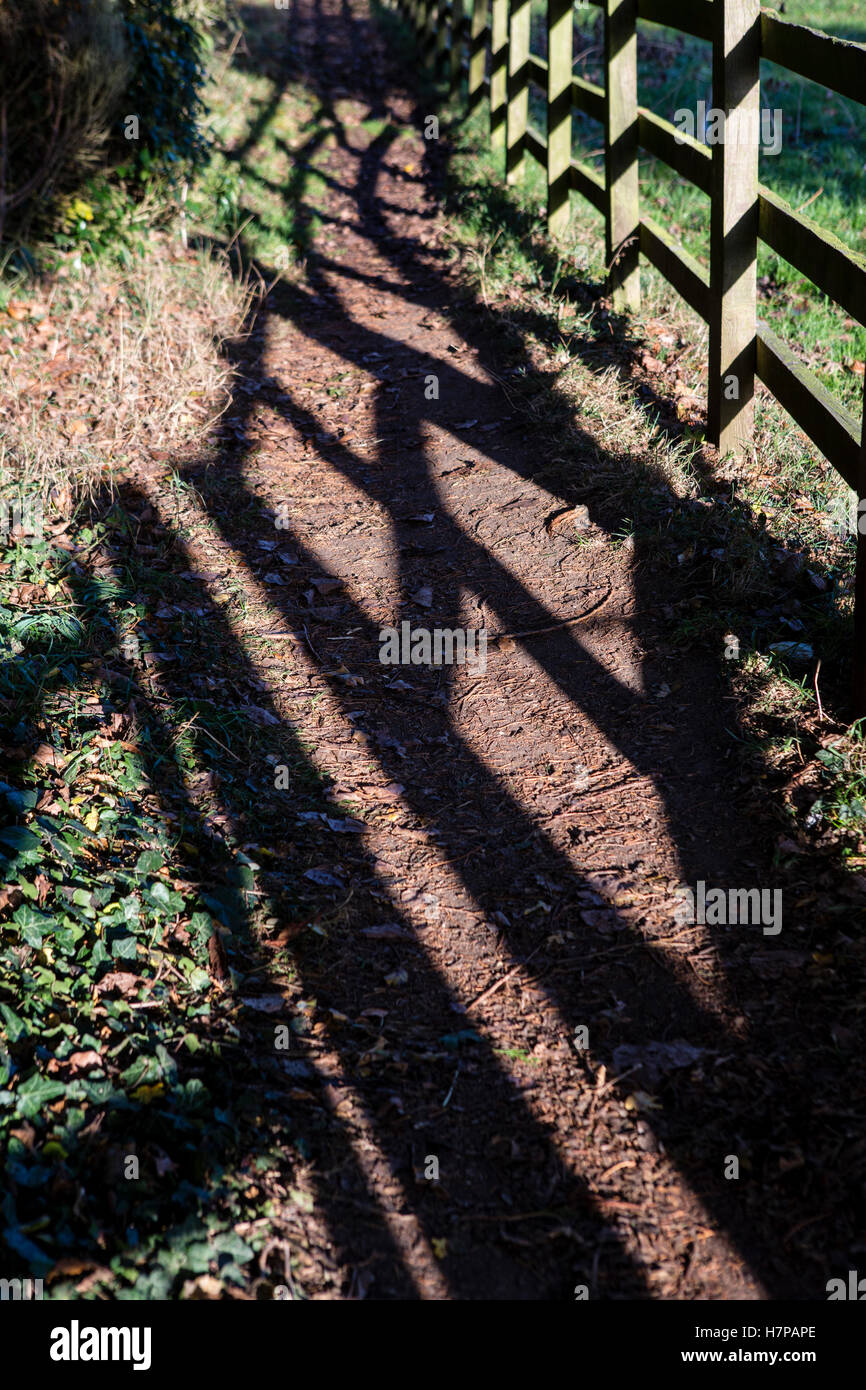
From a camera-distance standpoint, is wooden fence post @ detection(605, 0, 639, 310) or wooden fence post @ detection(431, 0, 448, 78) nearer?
wooden fence post @ detection(605, 0, 639, 310)

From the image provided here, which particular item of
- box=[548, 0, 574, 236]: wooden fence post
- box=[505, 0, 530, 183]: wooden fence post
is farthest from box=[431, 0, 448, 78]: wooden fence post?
box=[548, 0, 574, 236]: wooden fence post

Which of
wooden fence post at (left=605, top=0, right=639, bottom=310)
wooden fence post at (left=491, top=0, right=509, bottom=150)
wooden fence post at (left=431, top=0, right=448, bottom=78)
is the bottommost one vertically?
wooden fence post at (left=605, top=0, right=639, bottom=310)

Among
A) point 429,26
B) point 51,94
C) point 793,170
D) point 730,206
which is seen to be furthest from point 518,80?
point 429,26

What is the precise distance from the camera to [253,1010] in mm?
2969

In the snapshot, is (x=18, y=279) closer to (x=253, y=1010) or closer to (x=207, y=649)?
(x=207, y=649)

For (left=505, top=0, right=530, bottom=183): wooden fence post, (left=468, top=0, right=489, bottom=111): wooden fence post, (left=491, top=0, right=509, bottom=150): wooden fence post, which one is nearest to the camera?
(left=505, top=0, right=530, bottom=183): wooden fence post

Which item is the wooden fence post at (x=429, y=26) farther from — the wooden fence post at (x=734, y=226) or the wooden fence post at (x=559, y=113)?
the wooden fence post at (x=734, y=226)

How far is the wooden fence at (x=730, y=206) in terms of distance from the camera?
12.3 ft

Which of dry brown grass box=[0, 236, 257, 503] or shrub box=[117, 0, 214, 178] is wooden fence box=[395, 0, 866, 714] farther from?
shrub box=[117, 0, 214, 178]

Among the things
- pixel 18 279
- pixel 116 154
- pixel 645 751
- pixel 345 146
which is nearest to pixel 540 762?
pixel 645 751

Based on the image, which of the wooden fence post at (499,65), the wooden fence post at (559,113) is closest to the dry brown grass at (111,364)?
the wooden fence post at (559,113)

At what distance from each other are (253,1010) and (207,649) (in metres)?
1.82

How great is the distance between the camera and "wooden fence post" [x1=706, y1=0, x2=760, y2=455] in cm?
435

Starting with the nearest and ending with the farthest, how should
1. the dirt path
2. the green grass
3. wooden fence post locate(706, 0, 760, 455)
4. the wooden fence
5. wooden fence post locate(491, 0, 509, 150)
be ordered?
the dirt path < the wooden fence < wooden fence post locate(706, 0, 760, 455) < the green grass < wooden fence post locate(491, 0, 509, 150)
